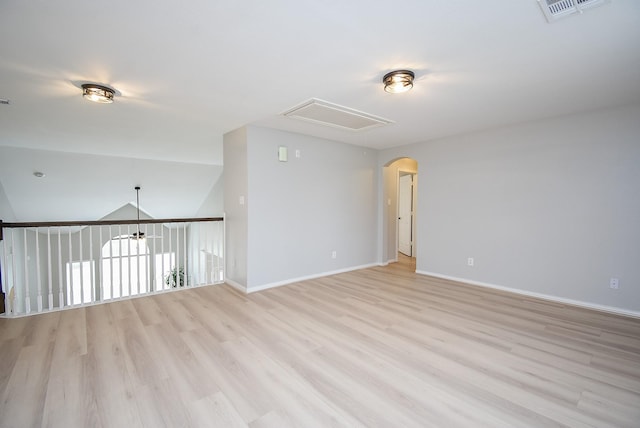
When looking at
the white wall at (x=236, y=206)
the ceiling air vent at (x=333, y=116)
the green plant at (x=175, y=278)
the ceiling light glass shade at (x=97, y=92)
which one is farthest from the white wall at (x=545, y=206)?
the ceiling light glass shade at (x=97, y=92)

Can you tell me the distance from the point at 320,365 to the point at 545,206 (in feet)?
11.7

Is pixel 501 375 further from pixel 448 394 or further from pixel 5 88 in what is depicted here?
pixel 5 88

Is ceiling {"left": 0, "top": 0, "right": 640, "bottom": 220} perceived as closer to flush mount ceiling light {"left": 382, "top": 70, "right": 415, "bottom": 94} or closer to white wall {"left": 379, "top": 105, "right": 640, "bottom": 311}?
flush mount ceiling light {"left": 382, "top": 70, "right": 415, "bottom": 94}

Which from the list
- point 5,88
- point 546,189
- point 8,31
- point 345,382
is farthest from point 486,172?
point 5,88

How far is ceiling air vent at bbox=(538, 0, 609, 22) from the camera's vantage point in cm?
153

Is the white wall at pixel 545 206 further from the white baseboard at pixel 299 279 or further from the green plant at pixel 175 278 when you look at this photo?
the green plant at pixel 175 278

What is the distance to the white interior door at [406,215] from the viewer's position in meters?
7.15

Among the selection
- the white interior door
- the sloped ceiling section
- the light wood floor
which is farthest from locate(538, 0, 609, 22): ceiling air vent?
the sloped ceiling section

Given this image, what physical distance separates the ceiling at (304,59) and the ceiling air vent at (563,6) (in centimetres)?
5

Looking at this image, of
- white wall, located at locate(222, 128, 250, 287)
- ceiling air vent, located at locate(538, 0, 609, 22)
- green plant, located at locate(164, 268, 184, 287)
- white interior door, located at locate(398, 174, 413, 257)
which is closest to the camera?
ceiling air vent, located at locate(538, 0, 609, 22)

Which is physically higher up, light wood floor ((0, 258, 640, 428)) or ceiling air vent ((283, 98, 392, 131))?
ceiling air vent ((283, 98, 392, 131))

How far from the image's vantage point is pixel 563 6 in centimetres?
156

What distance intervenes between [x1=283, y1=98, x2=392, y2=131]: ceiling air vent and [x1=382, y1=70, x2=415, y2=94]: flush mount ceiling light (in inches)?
31.0

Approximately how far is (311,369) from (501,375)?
4.51 feet
